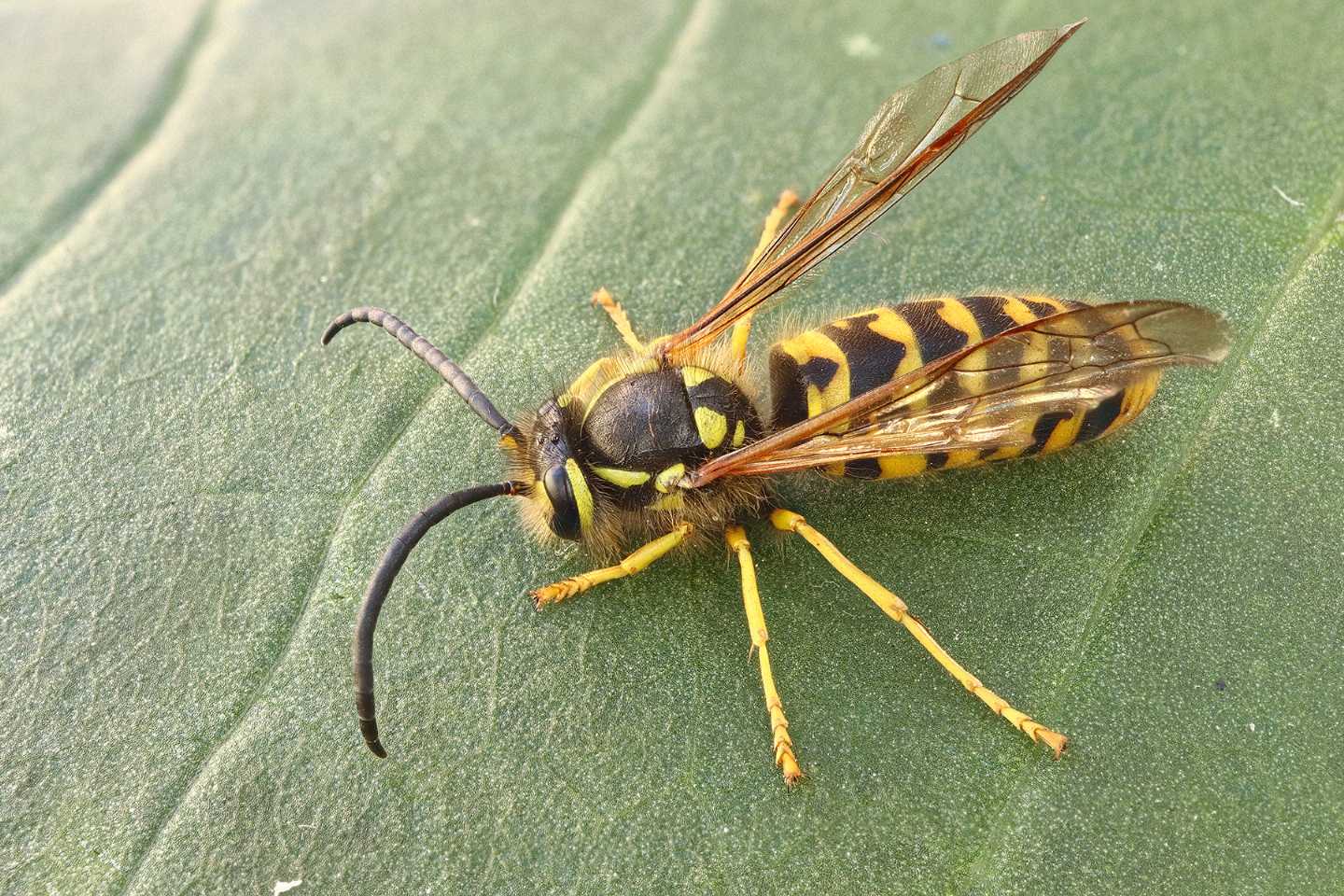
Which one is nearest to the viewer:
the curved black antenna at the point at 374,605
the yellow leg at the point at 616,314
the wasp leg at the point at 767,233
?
the curved black antenna at the point at 374,605

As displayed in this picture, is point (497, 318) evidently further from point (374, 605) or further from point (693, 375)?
point (374, 605)

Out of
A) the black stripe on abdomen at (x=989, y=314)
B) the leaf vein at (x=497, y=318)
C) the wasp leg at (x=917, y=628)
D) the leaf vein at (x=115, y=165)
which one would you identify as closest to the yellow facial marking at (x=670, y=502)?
the wasp leg at (x=917, y=628)

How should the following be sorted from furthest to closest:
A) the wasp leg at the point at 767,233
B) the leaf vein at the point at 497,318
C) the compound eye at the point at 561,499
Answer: the wasp leg at the point at 767,233 < the compound eye at the point at 561,499 < the leaf vein at the point at 497,318

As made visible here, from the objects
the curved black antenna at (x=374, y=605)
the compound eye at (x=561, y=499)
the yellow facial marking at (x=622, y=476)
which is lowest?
the yellow facial marking at (x=622, y=476)

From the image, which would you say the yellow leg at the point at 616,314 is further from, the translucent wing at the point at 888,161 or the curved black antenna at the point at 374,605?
the curved black antenna at the point at 374,605

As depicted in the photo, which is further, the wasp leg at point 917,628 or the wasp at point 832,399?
the wasp leg at point 917,628

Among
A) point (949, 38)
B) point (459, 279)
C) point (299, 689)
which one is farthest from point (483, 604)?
point (949, 38)

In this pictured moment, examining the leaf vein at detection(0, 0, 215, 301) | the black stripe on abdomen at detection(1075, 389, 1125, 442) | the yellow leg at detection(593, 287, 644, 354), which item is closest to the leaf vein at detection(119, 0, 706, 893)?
the yellow leg at detection(593, 287, 644, 354)

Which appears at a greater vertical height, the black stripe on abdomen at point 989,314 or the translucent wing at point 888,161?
the translucent wing at point 888,161
